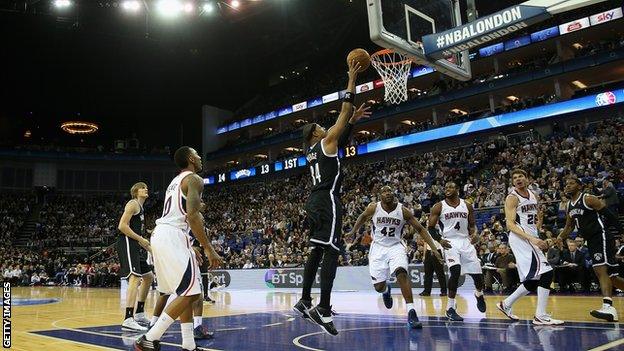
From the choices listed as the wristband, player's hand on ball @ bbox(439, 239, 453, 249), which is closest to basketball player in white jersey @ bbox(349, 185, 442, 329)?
player's hand on ball @ bbox(439, 239, 453, 249)

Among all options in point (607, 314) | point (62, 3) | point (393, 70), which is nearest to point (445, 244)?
point (607, 314)

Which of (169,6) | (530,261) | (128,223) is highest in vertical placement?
(169,6)

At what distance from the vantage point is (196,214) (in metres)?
4.23

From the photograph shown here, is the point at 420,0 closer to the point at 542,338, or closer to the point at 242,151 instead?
the point at 542,338

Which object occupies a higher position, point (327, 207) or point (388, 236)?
point (327, 207)

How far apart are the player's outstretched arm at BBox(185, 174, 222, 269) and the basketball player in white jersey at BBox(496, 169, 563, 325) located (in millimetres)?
4143

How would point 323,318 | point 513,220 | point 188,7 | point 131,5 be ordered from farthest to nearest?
point 188,7 → point 131,5 → point 513,220 → point 323,318

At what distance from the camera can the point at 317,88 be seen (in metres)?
37.6

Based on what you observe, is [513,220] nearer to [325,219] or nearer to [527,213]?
[527,213]

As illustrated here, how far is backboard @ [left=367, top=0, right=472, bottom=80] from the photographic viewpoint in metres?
8.91

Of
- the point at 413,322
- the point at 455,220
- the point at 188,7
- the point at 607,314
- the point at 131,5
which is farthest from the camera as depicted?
the point at 188,7

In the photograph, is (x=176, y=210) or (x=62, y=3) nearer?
(x=176, y=210)

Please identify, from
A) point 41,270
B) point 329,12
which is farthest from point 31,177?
point 329,12

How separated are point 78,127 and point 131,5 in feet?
66.1
